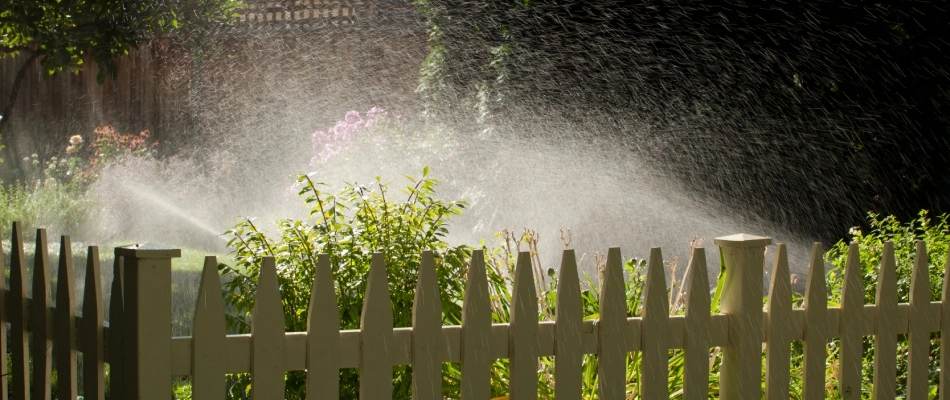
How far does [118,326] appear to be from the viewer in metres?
2.24

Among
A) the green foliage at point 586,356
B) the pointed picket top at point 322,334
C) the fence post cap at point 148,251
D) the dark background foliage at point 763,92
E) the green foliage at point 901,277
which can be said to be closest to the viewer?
the fence post cap at point 148,251

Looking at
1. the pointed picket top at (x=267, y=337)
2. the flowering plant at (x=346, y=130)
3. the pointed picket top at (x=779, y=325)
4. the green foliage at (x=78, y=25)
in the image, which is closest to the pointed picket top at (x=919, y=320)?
the pointed picket top at (x=779, y=325)

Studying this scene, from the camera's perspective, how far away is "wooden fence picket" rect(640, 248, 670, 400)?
2516mm

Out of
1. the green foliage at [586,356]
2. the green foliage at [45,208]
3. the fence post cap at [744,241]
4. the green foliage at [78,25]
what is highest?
the green foliage at [78,25]

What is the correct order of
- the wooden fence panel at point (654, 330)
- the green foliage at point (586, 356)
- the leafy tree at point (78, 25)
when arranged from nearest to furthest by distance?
the wooden fence panel at point (654, 330), the green foliage at point (586, 356), the leafy tree at point (78, 25)

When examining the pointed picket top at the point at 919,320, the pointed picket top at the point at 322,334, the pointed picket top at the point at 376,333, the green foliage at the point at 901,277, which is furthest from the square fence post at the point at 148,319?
the green foliage at the point at 901,277

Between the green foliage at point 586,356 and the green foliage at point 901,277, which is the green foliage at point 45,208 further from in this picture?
the green foliage at point 901,277

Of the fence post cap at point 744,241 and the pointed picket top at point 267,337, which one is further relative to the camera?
→ the fence post cap at point 744,241

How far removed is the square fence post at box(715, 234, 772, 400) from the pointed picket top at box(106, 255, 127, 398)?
1.50m

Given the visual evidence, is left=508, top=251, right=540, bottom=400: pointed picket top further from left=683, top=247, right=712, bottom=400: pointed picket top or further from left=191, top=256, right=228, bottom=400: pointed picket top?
left=191, top=256, right=228, bottom=400: pointed picket top

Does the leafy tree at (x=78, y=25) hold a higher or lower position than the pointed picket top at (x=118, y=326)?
higher

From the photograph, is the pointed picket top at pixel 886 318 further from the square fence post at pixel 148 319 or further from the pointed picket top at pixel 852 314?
the square fence post at pixel 148 319

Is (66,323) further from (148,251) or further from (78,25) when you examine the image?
(78,25)

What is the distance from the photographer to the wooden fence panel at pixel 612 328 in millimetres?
2469
